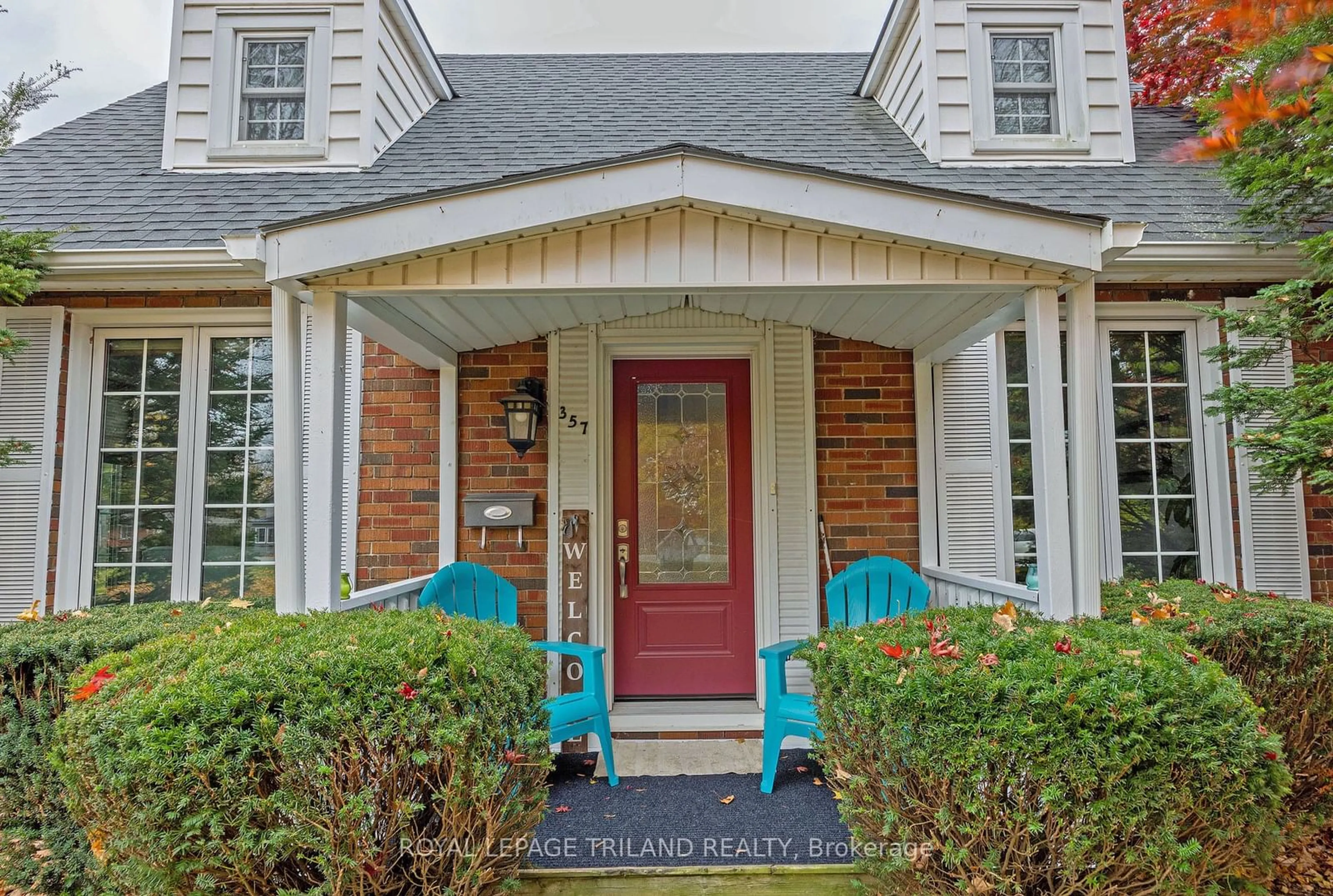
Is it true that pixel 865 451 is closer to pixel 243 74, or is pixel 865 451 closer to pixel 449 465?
pixel 449 465

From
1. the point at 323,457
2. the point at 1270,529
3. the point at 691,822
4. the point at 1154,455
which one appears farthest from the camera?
the point at 1154,455

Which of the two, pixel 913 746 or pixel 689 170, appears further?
pixel 689 170

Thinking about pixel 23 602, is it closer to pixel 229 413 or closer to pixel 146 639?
pixel 229 413

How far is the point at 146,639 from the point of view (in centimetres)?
242

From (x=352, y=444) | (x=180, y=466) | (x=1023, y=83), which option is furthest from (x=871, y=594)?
(x=180, y=466)

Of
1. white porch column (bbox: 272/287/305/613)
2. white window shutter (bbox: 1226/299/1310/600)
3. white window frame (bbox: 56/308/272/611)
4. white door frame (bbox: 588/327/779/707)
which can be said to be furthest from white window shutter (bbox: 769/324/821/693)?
white window frame (bbox: 56/308/272/611)

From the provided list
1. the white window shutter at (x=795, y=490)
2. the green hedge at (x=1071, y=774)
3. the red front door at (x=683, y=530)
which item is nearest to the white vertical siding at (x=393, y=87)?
the red front door at (x=683, y=530)

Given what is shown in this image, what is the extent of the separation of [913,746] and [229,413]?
3485 millimetres

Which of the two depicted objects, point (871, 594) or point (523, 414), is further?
point (523, 414)

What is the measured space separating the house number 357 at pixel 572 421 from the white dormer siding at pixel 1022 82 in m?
2.51

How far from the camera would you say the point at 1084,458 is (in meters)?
2.46

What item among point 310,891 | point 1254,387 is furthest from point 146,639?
point 1254,387

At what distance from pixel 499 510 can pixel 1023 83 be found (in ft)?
12.8

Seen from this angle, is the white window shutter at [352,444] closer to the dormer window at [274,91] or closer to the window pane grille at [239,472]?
the window pane grille at [239,472]
